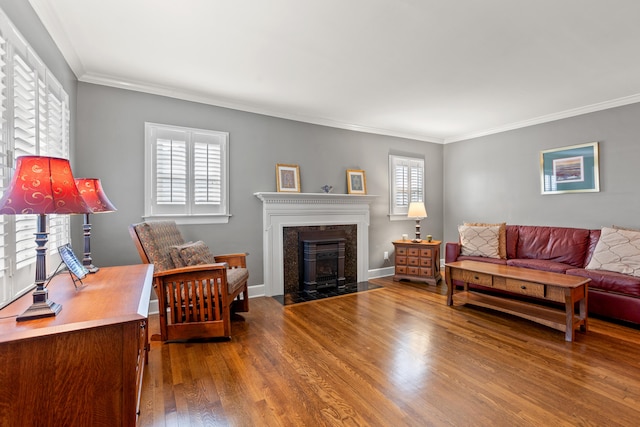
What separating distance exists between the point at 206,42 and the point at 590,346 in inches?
161

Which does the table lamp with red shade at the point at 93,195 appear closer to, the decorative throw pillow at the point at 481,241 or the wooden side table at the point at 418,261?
the wooden side table at the point at 418,261

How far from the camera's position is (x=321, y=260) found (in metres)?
4.43

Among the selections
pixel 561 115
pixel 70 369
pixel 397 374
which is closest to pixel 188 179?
pixel 70 369

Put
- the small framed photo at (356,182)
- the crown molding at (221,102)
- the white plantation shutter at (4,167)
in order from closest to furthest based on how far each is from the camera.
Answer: the white plantation shutter at (4,167) → the crown molding at (221,102) → the small framed photo at (356,182)

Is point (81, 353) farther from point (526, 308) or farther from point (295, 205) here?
point (526, 308)

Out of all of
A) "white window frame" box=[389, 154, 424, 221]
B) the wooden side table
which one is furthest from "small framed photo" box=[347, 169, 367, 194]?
the wooden side table

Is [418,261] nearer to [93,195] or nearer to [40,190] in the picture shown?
[93,195]

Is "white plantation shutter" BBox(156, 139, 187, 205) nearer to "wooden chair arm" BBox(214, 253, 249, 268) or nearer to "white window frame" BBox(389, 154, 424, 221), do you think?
"wooden chair arm" BBox(214, 253, 249, 268)

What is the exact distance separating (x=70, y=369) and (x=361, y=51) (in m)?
2.82

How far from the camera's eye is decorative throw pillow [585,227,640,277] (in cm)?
A: 321

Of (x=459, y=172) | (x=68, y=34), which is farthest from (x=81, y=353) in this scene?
(x=459, y=172)

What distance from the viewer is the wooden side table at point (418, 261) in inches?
185

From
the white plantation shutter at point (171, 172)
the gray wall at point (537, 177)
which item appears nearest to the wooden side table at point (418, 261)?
the gray wall at point (537, 177)

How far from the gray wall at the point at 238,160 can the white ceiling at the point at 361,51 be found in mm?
211
